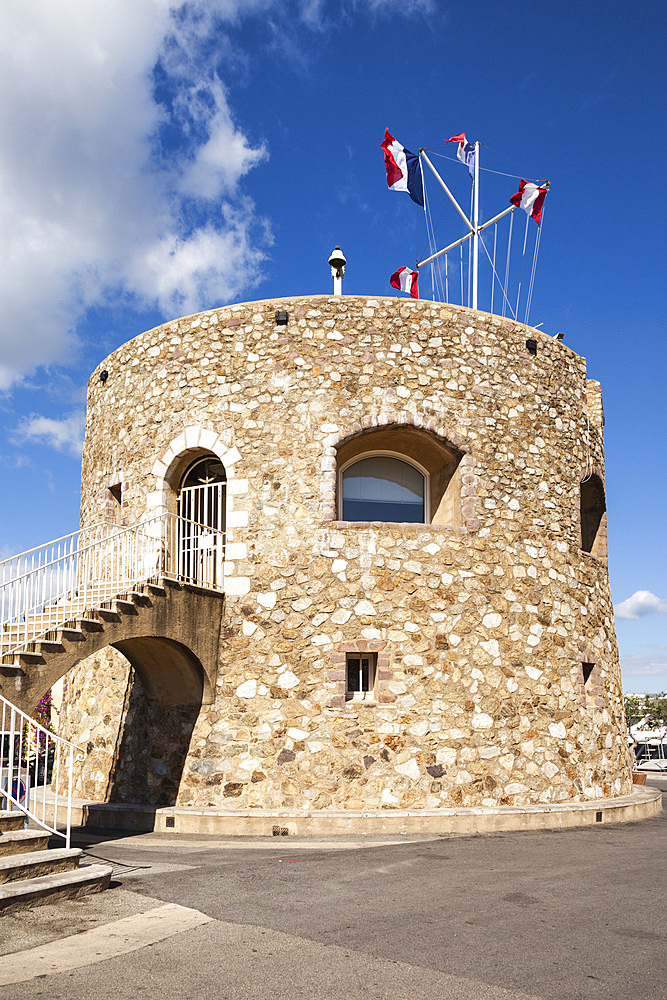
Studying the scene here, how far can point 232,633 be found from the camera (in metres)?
12.2

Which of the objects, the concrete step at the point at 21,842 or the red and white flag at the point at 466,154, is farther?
the red and white flag at the point at 466,154

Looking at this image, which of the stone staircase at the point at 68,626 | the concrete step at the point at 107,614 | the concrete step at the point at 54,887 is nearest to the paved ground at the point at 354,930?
the concrete step at the point at 54,887

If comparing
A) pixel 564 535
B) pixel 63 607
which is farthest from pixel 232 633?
pixel 564 535

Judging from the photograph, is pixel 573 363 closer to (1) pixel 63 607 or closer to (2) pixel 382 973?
(1) pixel 63 607

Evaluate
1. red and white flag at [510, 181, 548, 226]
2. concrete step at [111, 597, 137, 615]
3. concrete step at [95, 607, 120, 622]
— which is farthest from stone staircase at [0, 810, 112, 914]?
red and white flag at [510, 181, 548, 226]

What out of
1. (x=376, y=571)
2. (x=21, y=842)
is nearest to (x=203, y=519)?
(x=376, y=571)

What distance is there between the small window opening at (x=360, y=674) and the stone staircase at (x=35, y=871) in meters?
5.22

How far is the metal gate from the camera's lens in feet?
40.8

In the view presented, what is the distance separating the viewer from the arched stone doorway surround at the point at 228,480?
12.4 m

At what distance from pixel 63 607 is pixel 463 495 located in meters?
5.98

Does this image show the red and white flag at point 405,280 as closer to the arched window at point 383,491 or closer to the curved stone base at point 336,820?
the arched window at point 383,491

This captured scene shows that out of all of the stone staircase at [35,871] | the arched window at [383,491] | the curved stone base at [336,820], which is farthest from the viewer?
the arched window at [383,491]

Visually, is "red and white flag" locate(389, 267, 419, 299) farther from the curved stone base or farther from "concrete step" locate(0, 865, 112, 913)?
"concrete step" locate(0, 865, 112, 913)

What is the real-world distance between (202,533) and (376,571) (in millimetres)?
2679
